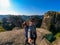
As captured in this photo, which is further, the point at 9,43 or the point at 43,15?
the point at 43,15

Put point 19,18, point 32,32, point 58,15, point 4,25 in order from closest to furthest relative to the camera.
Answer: point 32,32
point 58,15
point 4,25
point 19,18

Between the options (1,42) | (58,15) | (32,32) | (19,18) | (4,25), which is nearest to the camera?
(32,32)

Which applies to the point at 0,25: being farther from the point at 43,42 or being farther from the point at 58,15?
the point at 43,42

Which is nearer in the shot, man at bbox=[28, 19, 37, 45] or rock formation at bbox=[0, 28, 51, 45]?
man at bbox=[28, 19, 37, 45]

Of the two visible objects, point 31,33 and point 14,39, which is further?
point 14,39

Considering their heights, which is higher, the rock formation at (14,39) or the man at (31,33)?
the man at (31,33)

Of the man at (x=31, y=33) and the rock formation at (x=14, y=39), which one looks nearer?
the man at (x=31, y=33)

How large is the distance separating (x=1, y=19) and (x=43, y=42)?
1193 cm

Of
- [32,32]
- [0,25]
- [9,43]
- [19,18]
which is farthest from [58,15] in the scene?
[32,32]

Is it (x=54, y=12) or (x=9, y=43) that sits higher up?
(x=54, y=12)

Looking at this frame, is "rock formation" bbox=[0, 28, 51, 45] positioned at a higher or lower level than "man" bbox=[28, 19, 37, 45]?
lower

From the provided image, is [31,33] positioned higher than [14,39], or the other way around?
[31,33]

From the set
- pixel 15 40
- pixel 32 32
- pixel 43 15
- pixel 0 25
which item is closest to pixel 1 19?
pixel 0 25

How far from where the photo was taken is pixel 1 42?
12.1 metres
